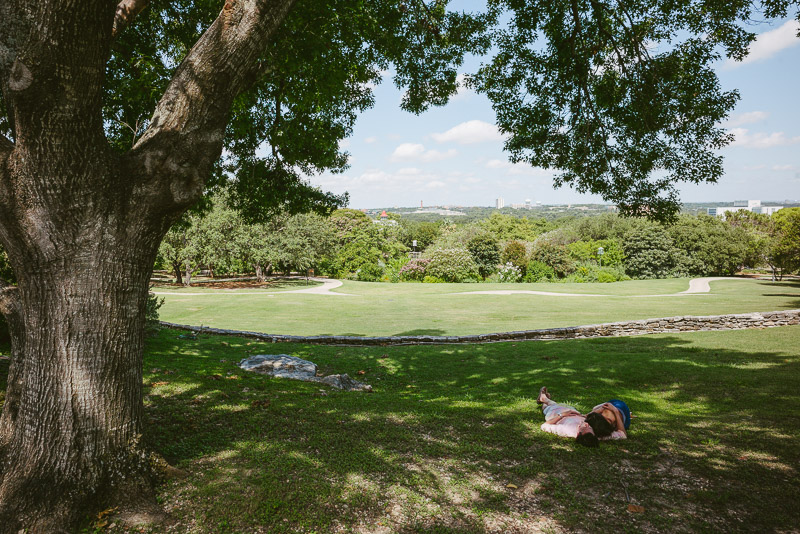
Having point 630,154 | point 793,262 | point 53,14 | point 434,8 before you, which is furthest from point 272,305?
point 793,262

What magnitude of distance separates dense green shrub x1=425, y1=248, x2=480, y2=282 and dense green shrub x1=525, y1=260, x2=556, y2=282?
4.47 m

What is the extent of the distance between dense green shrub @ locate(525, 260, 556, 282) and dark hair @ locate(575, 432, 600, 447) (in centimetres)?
3109

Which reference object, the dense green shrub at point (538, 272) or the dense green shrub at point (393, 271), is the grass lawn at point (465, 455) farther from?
the dense green shrub at point (393, 271)

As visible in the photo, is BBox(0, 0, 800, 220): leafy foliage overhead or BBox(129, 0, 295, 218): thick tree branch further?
BBox(0, 0, 800, 220): leafy foliage overhead

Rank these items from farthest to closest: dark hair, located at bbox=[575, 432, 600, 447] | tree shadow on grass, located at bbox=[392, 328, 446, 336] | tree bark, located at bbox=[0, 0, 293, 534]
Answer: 1. tree shadow on grass, located at bbox=[392, 328, 446, 336]
2. dark hair, located at bbox=[575, 432, 600, 447]
3. tree bark, located at bbox=[0, 0, 293, 534]

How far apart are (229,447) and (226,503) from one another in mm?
874

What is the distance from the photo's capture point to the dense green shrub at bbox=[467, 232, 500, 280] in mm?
35500

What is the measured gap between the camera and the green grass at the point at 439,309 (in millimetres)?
14914

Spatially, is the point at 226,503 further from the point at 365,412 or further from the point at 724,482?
the point at 724,482

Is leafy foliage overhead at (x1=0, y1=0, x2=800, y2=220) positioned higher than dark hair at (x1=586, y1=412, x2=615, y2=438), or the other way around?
leafy foliage overhead at (x1=0, y1=0, x2=800, y2=220)

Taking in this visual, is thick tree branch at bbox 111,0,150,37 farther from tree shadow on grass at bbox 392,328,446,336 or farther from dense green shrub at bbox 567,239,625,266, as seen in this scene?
dense green shrub at bbox 567,239,625,266

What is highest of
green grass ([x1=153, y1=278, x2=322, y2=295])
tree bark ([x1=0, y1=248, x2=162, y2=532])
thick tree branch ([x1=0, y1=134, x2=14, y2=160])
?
thick tree branch ([x1=0, y1=134, x2=14, y2=160])

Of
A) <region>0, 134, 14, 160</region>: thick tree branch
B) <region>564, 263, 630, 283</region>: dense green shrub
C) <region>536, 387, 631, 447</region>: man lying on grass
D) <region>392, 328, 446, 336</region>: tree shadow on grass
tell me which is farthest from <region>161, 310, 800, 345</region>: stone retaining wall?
<region>564, 263, 630, 283</region>: dense green shrub

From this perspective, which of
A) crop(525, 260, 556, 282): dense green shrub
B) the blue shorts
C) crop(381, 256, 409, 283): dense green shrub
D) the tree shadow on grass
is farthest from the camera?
crop(381, 256, 409, 283): dense green shrub
